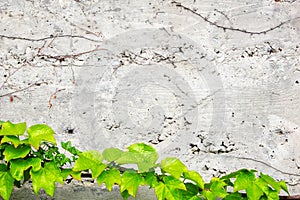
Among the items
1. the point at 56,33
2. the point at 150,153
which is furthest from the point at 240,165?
the point at 56,33

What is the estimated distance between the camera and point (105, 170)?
1.69 metres

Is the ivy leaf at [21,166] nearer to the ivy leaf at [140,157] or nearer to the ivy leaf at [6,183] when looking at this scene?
the ivy leaf at [6,183]

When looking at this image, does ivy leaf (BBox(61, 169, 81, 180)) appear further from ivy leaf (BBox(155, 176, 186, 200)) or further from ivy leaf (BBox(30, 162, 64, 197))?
ivy leaf (BBox(155, 176, 186, 200))

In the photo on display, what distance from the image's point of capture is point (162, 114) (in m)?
2.04

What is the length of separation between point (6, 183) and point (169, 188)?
1.74ft

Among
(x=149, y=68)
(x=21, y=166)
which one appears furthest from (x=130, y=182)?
(x=149, y=68)

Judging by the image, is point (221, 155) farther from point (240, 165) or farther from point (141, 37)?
point (141, 37)

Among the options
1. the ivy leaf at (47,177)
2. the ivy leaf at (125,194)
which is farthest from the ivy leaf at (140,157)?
the ivy leaf at (47,177)

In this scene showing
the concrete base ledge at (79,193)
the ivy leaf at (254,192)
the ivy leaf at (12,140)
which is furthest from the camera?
the concrete base ledge at (79,193)

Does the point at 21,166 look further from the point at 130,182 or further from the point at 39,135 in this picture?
the point at 130,182

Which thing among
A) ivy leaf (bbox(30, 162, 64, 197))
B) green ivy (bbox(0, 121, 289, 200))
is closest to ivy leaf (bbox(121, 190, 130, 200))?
green ivy (bbox(0, 121, 289, 200))

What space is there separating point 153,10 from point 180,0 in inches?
4.6

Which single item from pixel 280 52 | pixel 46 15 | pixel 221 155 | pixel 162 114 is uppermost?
pixel 46 15

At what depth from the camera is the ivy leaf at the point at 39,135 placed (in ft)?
5.32
